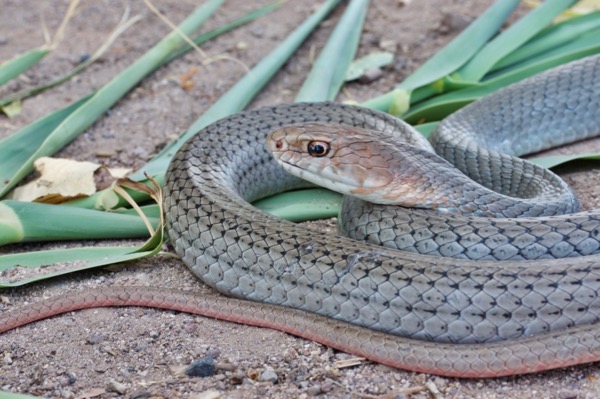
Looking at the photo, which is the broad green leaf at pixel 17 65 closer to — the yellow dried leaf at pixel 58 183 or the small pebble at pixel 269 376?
the yellow dried leaf at pixel 58 183

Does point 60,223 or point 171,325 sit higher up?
point 60,223

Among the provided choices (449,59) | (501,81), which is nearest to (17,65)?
(449,59)

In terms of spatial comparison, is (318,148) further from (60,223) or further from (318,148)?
(60,223)

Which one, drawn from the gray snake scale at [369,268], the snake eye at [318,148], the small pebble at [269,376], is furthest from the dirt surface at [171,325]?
the snake eye at [318,148]

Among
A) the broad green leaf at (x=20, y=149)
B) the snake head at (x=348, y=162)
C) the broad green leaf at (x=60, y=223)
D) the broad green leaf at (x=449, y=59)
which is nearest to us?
the snake head at (x=348, y=162)

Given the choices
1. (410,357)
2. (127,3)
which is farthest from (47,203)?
(127,3)

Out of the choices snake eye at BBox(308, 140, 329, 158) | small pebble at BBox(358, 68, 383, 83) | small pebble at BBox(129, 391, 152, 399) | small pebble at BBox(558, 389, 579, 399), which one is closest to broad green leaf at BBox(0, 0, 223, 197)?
small pebble at BBox(358, 68, 383, 83)
